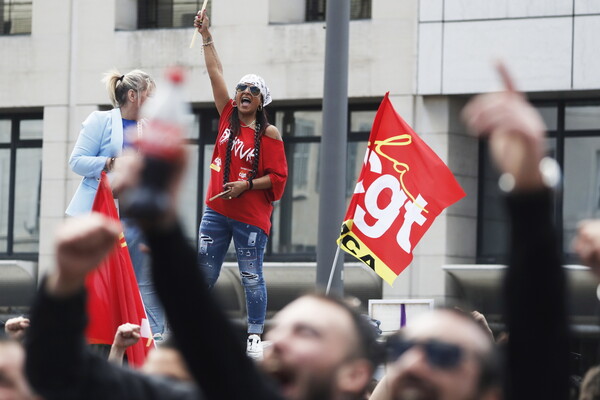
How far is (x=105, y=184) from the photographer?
7.93 metres

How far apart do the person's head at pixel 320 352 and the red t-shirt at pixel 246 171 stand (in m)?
5.24

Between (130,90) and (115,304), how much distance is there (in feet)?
5.76

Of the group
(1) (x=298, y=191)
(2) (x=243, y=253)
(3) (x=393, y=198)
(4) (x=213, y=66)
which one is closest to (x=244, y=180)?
(2) (x=243, y=253)

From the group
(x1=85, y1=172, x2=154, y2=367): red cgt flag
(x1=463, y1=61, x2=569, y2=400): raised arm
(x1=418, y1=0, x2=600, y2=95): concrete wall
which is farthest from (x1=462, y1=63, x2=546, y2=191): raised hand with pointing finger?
(x1=418, y1=0, x2=600, y2=95): concrete wall

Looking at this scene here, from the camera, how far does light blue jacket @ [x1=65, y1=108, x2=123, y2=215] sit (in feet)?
28.5

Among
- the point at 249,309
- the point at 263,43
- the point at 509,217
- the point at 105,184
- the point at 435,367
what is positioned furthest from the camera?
the point at 263,43

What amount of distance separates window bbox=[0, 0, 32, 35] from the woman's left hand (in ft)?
42.0

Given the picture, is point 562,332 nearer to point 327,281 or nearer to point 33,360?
point 33,360

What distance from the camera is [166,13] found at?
20.5 meters

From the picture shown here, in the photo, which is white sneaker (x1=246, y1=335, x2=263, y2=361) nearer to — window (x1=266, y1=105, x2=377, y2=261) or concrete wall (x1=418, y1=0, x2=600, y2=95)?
concrete wall (x1=418, y1=0, x2=600, y2=95)

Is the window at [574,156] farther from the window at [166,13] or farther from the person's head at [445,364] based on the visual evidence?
the person's head at [445,364]

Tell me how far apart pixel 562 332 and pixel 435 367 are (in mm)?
376

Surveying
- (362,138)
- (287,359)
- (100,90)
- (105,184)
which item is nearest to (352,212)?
(105,184)

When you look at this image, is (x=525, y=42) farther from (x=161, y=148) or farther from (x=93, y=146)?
(x=161, y=148)
